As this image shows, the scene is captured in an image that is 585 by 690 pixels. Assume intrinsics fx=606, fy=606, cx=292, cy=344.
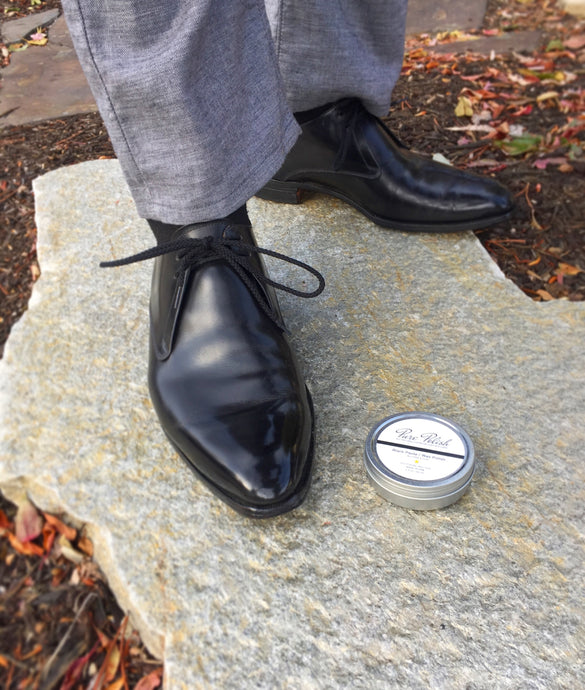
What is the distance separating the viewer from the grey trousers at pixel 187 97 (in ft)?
3.90

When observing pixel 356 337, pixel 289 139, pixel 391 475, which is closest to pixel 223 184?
pixel 289 139

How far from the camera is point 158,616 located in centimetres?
120

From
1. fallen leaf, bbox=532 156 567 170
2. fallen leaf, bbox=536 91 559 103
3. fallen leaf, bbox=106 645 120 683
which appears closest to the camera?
fallen leaf, bbox=106 645 120 683

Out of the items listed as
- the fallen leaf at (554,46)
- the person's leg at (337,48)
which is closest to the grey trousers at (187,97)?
the person's leg at (337,48)

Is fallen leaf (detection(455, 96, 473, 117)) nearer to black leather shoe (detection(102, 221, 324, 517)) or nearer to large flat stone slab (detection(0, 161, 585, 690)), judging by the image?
large flat stone slab (detection(0, 161, 585, 690))

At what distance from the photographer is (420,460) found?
1357mm

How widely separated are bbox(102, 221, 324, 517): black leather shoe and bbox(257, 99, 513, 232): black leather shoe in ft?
2.24

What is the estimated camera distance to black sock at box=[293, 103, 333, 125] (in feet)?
6.66

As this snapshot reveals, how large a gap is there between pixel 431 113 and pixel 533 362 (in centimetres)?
193

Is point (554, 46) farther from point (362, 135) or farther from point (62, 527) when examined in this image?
point (62, 527)

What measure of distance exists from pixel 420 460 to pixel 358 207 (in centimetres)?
111

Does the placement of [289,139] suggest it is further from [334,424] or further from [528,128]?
[528,128]

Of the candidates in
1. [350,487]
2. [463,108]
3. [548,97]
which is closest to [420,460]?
[350,487]

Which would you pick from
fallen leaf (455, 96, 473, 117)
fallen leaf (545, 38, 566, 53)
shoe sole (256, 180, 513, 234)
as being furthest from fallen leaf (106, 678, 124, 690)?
fallen leaf (545, 38, 566, 53)
